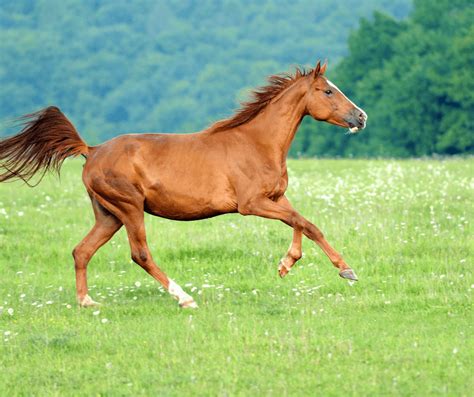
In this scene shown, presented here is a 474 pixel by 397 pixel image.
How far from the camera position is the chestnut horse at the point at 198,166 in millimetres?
12062

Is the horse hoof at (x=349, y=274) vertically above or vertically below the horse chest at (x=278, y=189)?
below

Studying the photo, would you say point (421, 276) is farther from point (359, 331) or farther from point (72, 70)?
point (72, 70)

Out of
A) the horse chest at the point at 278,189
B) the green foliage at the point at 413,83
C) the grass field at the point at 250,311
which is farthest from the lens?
the green foliage at the point at 413,83

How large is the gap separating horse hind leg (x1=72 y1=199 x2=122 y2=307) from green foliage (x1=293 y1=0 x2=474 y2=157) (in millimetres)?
48647

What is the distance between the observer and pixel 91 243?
12.4 meters

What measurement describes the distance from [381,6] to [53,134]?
425ft

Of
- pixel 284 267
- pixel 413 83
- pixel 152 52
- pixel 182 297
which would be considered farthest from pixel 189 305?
pixel 152 52

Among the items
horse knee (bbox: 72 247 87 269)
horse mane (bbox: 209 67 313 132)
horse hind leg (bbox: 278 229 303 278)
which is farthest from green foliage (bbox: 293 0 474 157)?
horse knee (bbox: 72 247 87 269)

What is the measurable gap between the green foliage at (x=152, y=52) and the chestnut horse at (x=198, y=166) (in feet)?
298

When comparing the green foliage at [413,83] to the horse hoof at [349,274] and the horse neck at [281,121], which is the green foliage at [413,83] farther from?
the horse hoof at [349,274]

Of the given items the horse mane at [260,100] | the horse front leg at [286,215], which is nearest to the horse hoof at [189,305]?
the horse front leg at [286,215]

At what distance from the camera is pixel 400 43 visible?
67562 millimetres

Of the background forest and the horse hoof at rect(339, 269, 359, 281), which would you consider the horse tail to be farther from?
the background forest

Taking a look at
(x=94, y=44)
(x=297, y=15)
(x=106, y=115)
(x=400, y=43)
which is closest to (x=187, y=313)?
(x=400, y=43)
